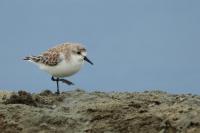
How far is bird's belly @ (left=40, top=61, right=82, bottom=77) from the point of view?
55.0 ft

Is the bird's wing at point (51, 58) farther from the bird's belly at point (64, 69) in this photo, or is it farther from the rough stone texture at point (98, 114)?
the rough stone texture at point (98, 114)

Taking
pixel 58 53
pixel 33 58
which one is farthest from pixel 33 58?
pixel 58 53

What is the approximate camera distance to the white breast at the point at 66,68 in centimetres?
1675

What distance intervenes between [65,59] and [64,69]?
260mm

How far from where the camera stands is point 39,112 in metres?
13.5

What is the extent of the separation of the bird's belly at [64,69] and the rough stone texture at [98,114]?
1717 millimetres

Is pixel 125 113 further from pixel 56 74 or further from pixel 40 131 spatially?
pixel 56 74

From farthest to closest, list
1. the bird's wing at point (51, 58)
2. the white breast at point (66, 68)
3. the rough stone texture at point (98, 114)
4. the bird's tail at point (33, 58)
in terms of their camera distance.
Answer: the bird's tail at point (33, 58)
the bird's wing at point (51, 58)
the white breast at point (66, 68)
the rough stone texture at point (98, 114)

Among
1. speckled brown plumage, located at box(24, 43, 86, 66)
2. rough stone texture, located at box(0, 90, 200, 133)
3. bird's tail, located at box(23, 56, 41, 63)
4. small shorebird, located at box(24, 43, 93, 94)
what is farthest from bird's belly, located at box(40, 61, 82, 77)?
rough stone texture, located at box(0, 90, 200, 133)

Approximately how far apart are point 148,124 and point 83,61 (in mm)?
5016

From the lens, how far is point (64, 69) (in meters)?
16.8

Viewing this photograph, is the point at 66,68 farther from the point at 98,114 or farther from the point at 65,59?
the point at 98,114

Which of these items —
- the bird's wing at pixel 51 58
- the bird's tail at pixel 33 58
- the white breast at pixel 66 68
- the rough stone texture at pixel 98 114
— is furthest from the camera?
the bird's tail at pixel 33 58

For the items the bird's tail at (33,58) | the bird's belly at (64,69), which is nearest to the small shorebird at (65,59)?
the bird's belly at (64,69)
